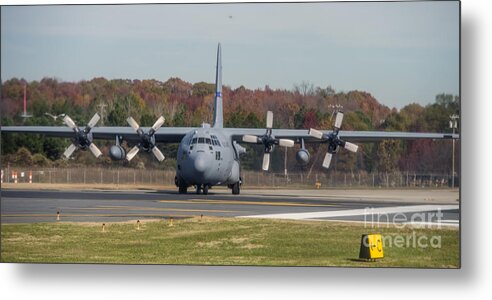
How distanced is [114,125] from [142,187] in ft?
4.28

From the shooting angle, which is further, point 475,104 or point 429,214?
point 429,214

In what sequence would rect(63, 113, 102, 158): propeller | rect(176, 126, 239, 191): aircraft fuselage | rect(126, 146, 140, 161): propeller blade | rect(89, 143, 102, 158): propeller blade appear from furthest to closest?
rect(176, 126, 239, 191): aircraft fuselage
rect(126, 146, 140, 161): propeller blade
rect(89, 143, 102, 158): propeller blade
rect(63, 113, 102, 158): propeller

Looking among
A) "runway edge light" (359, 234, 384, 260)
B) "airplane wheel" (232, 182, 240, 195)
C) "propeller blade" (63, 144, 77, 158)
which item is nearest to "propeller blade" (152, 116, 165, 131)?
"propeller blade" (63, 144, 77, 158)

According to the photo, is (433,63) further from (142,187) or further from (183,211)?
(142,187)

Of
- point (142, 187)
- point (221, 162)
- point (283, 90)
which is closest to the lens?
point (283, 90)

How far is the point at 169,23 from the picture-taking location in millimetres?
15180

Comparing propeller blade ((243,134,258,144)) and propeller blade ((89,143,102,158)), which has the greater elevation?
propeller blade ((243,134,258,144))

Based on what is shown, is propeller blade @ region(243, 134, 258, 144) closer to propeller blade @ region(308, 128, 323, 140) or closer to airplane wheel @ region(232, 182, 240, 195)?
airplane wheel @ region(232, 182, 240, 195)

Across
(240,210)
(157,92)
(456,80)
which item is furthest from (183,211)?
(456,80)

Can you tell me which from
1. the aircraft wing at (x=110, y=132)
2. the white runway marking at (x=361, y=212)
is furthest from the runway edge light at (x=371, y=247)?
the aircraft wing at (x=110, y=132)

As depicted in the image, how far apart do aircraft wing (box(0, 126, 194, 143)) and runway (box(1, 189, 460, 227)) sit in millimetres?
1003

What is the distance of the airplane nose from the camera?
23.4 meters

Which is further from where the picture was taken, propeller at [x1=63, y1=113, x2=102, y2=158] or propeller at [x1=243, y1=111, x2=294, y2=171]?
propeller at [x1=243, y1=111, x2=294, y2=171]

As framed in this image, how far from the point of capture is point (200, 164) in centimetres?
2381
